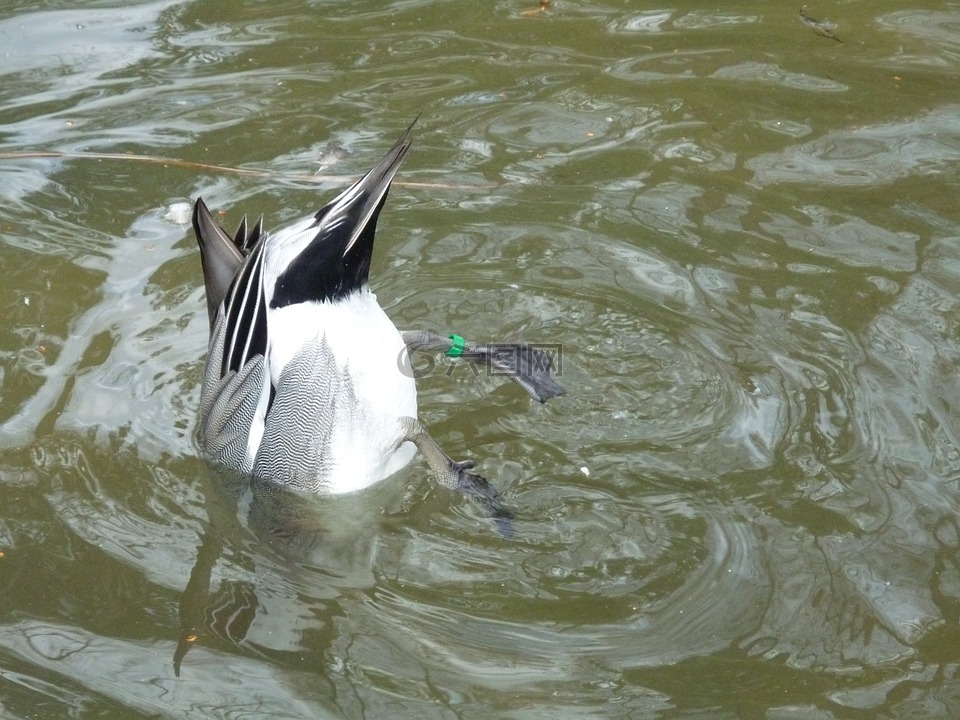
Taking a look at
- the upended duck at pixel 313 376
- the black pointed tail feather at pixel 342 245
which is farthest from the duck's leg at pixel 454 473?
the black pointed tail feather at pixel 342 245

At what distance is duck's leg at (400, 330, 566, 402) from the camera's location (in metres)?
4.52

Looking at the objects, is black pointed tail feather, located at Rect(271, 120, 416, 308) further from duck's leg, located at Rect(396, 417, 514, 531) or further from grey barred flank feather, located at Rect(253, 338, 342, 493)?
duck's leg, located at Rect(396, 417, 514, 531)

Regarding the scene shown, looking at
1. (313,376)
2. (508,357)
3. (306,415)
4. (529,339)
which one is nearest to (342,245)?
(313,376)

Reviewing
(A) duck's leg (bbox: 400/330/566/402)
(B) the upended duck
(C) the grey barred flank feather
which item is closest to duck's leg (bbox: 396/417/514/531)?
(B) the upended duck

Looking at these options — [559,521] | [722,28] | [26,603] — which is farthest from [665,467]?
[722,28]

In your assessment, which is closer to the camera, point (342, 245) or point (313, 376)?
point (342, 245)

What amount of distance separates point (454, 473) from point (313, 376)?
60 cm

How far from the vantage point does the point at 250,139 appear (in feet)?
20.4

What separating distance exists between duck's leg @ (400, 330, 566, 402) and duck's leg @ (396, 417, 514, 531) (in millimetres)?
376

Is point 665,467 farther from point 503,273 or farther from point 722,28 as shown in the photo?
point 722,28

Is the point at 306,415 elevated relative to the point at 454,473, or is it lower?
elevated

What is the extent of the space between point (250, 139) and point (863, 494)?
3.69m

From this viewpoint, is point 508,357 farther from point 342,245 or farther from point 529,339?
point 342,245

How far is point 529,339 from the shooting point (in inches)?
193
